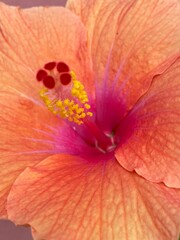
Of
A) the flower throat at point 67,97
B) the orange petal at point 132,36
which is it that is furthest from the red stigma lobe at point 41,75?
the orange petal at point 132,36

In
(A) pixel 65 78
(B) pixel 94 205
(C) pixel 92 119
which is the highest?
(A) pixel 65 78

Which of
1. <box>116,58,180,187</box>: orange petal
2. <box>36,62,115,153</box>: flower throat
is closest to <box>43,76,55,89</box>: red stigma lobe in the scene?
<box>36,62,115,153</box>: flower throat

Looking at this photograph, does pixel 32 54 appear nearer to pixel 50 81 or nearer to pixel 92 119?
pixel 50 81

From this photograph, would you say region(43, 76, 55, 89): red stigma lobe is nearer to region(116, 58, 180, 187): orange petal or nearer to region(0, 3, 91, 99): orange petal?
region(0, 3, 91, 99): orange petal

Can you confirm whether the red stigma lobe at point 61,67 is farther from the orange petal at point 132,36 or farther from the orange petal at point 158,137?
the orange petal at point 158,137

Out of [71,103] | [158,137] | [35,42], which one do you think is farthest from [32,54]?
[158,137]

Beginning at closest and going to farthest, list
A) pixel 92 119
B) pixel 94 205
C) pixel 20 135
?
pixel 94 205 < pixel 20 135 < pixel 92 119
